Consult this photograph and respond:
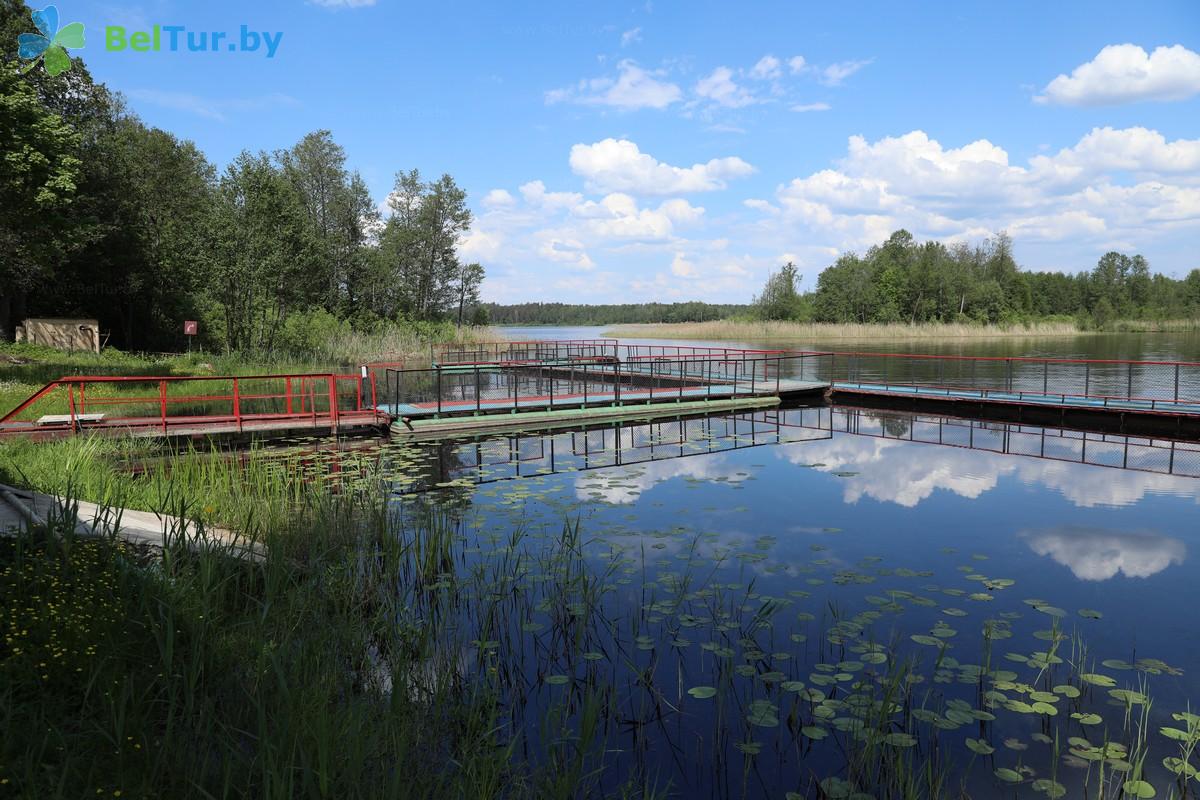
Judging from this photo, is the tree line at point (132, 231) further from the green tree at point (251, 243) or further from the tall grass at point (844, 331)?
the tall grass at point (844, 331)

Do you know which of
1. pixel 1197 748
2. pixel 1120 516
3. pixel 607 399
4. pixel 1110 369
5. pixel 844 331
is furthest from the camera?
pixel 844 331

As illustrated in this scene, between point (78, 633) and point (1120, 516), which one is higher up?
point (78, 633)

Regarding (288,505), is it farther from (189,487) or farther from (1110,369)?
(1110,369)

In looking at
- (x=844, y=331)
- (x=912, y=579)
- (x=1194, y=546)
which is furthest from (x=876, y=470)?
(x=844, y=331)

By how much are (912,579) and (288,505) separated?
6220mm

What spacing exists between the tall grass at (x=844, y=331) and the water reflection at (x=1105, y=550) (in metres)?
52.9

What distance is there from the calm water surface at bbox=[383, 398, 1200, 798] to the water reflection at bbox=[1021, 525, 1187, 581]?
39mm

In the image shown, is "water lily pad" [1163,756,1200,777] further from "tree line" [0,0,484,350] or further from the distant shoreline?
the distant shoreline

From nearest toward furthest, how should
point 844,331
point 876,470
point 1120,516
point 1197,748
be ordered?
point 1197,748
point 1120,516
point 876,470
point 844,331

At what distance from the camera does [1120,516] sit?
9117 millimetres

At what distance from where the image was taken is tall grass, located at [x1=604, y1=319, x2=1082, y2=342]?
6200 centimetres

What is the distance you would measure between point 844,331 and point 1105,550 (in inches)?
2226

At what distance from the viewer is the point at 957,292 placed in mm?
81250

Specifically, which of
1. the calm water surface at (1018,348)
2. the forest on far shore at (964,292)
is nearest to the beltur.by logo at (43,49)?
the calm water surface at (1018,348)
